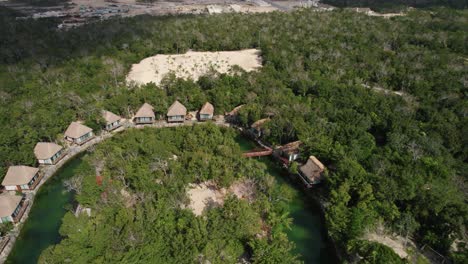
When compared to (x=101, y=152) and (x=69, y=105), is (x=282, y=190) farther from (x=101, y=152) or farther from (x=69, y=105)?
(x=69, y=105)

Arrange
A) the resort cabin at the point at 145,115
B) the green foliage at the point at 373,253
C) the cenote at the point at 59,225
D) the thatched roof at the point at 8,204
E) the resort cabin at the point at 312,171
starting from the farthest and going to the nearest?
the resort cabin at the point at 145,115, the resort cabin at the point at 312,171, the thatched roof at the point at 8,204, the cenote at the point at 59,225, the green foliage at the point at 373,253

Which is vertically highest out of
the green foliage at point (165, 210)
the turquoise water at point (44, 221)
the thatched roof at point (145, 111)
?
the thatched roof at point (145, 111)

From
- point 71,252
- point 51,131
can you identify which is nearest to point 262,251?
point 71,252

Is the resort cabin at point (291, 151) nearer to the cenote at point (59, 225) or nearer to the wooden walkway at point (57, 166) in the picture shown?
the cenote at point (59, 225)

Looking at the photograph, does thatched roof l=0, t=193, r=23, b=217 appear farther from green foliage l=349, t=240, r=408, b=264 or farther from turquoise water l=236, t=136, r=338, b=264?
green foliage l=349, t=240, r=408, b=264

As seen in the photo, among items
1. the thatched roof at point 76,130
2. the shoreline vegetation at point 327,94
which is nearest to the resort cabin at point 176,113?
the shoreline vegetation at point 327,94

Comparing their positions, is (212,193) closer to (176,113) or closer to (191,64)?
(176,113)

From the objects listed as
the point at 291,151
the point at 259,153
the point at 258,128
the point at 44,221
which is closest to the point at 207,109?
the point at 258,128

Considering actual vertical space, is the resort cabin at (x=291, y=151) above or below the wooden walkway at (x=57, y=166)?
above

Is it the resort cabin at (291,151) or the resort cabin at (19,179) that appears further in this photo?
the resort cabin at (291,151)

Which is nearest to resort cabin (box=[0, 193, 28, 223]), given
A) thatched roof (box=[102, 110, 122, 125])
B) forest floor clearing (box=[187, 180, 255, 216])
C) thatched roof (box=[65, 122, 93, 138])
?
thatched roof (box=[65, 122, 93, 138])
